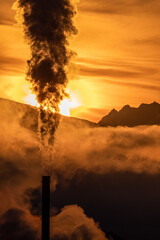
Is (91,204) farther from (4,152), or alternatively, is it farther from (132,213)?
(4,152)

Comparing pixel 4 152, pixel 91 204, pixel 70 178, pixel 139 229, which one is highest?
pixel 4 152

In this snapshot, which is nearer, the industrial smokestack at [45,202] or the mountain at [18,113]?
the industrial smokestack at [45,202]

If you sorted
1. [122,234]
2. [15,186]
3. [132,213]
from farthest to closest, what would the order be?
1. [132,213]
2. [122,234]
3. [15,186]

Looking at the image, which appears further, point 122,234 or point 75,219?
point 122,234

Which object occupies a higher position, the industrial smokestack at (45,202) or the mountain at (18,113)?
the mountain at (18,113)

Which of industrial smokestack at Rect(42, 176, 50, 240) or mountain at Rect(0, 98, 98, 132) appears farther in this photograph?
mountain at Rect(0, 98, 98, 132)

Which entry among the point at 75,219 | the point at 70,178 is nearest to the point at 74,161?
Answer: the point at 70,178

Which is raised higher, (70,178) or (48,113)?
(48,113)

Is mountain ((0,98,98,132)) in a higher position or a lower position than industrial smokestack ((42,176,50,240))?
higher

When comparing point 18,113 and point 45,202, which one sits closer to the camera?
point 45,202

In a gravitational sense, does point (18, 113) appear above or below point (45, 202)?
above

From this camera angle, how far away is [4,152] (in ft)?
404

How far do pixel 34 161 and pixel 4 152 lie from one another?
400 inches

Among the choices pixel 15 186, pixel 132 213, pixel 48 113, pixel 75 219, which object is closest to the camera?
pixel 48 113
